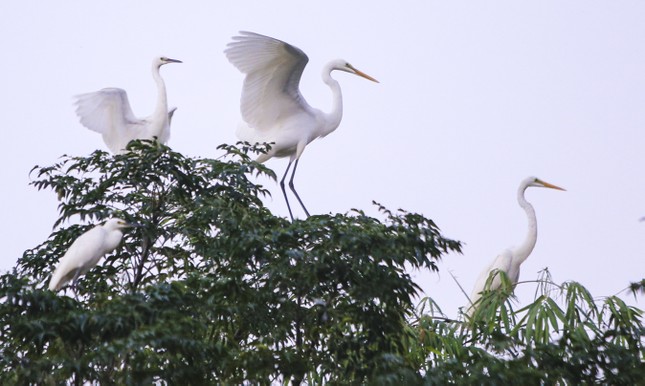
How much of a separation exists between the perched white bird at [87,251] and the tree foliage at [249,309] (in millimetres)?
123

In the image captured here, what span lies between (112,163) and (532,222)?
15.8 ft

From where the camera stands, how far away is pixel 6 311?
5188 mm

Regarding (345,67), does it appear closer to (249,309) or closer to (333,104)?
(333,104)

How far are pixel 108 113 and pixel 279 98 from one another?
150 cm

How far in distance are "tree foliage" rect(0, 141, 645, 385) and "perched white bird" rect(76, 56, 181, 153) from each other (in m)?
2.58

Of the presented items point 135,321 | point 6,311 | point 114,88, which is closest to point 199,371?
point 135,321

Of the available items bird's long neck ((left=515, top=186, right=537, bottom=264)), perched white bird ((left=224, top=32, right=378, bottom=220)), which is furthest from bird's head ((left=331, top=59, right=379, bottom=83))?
bird's long neck ((left=515, top=186, right=537, bottom=264))

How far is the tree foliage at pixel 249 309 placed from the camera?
15.7 feet

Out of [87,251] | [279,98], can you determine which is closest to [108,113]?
[279,98]

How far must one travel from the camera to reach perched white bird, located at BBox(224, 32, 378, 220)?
327 inches

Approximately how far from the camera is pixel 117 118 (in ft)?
31.3

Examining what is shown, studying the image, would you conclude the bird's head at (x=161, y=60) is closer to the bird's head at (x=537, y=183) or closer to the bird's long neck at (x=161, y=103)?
the bird's long neck at (x=161, y=103)

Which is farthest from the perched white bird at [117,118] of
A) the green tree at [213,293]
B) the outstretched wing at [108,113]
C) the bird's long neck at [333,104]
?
the green tree at [213,293]

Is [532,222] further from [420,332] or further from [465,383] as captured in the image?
[465,383]
